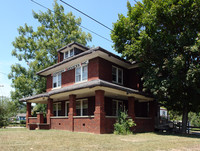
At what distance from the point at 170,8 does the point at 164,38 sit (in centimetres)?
240

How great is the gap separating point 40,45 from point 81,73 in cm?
1986

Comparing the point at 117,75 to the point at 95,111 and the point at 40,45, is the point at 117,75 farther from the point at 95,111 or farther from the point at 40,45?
the point at 40,45

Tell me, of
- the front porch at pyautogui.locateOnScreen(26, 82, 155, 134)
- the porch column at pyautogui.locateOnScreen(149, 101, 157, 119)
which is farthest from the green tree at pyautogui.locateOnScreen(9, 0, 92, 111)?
the porch column at pyautogui.locateOnScreen(149, 101, 157, 119)

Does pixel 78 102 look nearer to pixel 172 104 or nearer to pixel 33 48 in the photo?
pixel 172 104

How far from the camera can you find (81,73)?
19.1 m

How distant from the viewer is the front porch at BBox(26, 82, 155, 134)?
589 inches

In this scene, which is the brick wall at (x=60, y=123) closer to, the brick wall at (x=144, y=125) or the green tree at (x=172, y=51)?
the brick wall at (x=144, y=125)

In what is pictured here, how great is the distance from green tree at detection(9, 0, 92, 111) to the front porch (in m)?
10.1

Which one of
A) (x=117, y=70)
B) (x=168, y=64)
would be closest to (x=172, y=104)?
(x=168, y=64)

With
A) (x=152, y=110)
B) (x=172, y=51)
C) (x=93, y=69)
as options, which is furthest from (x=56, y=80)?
(x=172, y=51)

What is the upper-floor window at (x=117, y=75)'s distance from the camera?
1948 centimetres

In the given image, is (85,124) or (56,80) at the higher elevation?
(56,80)

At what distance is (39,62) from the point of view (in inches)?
1356

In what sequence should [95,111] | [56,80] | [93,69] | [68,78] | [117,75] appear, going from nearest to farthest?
[95,111] → [93,69] → [117,75] → [68,78] → [56,80]
